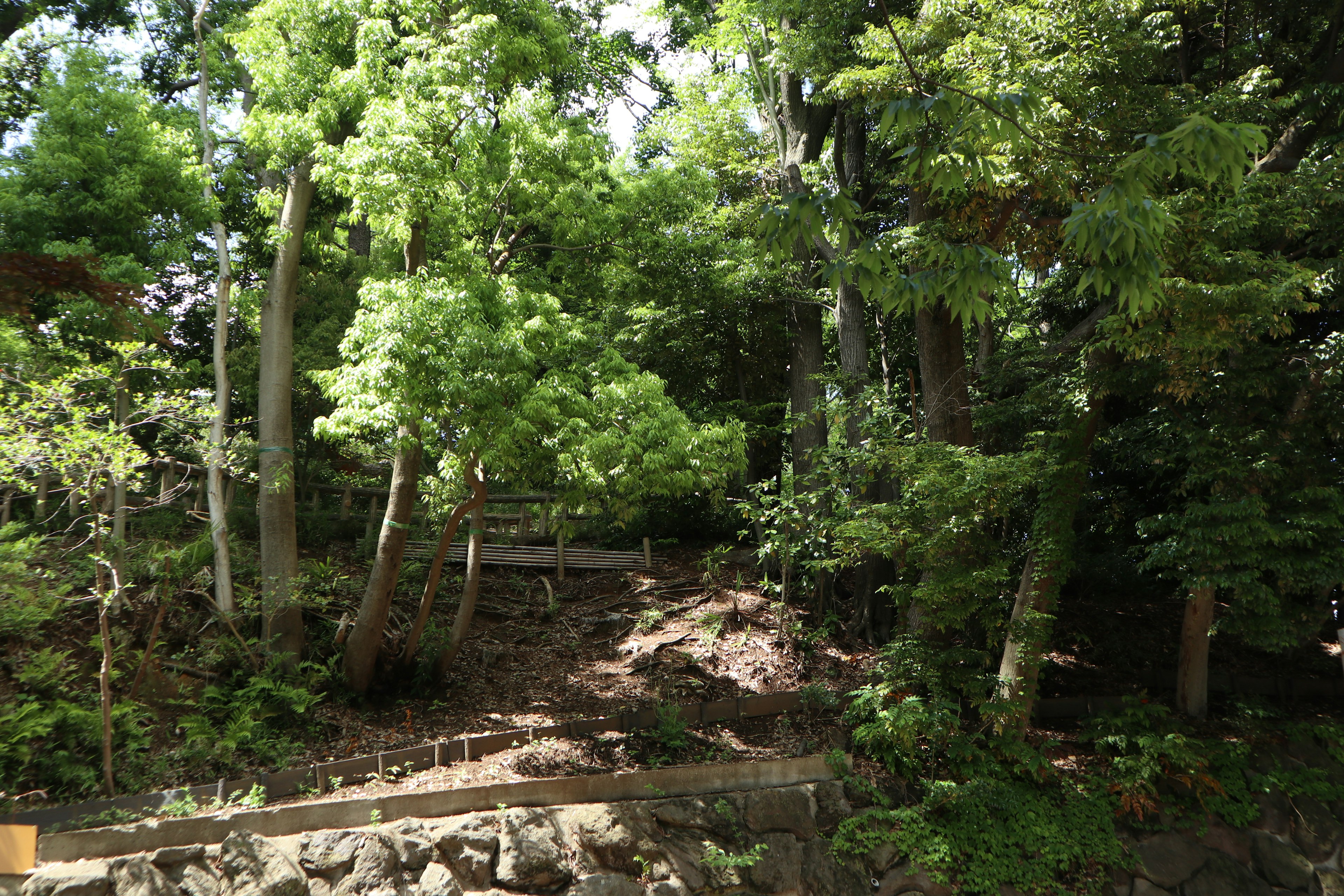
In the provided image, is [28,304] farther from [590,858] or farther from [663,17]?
[663,17]

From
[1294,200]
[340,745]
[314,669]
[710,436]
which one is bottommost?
[340,745]

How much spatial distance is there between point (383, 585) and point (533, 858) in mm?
3659

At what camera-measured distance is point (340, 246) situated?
551 inches

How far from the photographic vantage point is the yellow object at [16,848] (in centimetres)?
470

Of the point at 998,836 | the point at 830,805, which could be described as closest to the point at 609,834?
the point at 830,805

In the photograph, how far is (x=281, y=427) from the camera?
9.23 metres

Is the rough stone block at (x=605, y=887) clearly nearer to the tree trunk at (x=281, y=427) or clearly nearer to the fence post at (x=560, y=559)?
the tree trunk at (x=281, y=427)

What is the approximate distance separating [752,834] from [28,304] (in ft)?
24.5

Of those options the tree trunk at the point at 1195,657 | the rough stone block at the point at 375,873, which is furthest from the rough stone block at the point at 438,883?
the tree trunk at the point at 1195,657

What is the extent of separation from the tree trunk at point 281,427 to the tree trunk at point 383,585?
664 millimetres

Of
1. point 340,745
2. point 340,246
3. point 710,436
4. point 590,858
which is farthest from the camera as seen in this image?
point 340,246

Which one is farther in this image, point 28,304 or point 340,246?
point 340,246

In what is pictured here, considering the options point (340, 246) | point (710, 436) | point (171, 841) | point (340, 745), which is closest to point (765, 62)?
point (710, 436)

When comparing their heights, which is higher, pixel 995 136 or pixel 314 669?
pixel 995 136
